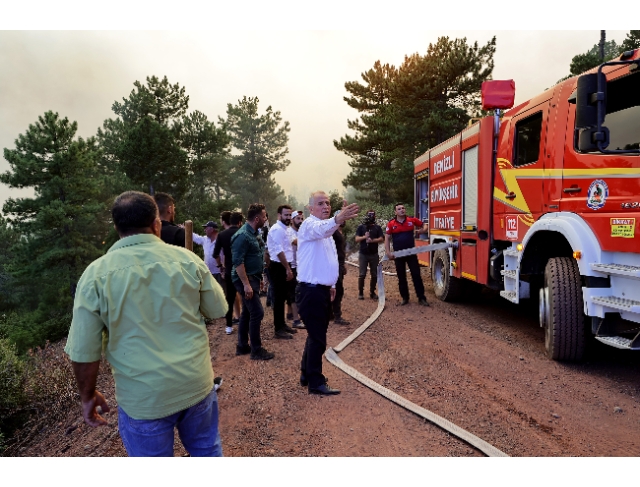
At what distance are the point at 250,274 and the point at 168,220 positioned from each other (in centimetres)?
120

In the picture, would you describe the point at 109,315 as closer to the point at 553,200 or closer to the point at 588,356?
the point at 553,200

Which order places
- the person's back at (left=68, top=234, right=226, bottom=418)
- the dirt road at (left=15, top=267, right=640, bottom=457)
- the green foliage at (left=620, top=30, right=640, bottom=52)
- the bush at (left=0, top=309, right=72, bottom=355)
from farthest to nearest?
the bush at (left=0, top=309, right=72, bottom=355) → the green foliage at (left=620, top=30, right=640, bottom=52) → the dirt road at (left=15, top=267, right=640, bottom=457) → the person's back at (left=68, top=234, right=226, bottom=418)

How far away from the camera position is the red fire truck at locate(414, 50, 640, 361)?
347 centimetres

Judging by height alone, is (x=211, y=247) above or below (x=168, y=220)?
below

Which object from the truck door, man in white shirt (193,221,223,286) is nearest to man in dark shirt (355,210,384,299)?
the truck door

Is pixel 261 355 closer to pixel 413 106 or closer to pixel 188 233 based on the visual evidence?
pixel 188 233

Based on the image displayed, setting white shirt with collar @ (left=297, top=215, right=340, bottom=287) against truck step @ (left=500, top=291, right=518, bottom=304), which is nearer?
white shirt with collar @ (left=297, top=215, right=340, bottom=287)

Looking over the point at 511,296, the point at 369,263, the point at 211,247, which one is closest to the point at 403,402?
the point at 511,296

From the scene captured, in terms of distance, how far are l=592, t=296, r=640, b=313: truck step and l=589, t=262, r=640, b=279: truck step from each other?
25 centimetres

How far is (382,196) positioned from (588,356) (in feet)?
59.4

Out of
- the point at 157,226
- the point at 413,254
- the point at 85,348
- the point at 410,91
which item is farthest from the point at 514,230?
the point at 410,91

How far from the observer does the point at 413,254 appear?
23.1ft

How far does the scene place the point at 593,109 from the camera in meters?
3.35

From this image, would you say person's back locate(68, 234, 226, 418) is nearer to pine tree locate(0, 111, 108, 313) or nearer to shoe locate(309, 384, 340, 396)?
shoe locate(309, 384, 340, 396)
